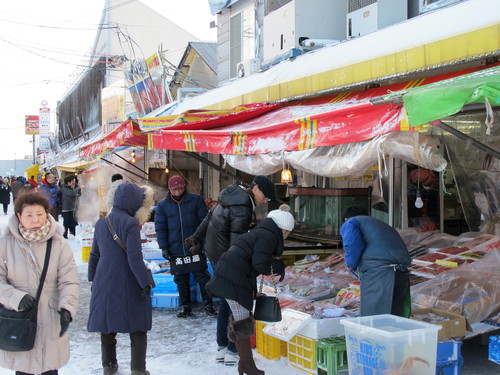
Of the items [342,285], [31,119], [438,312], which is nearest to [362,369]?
[438,312]

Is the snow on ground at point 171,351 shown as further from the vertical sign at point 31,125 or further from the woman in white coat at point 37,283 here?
the vertical sign at point 31,125

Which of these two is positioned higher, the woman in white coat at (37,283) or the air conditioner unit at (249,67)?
the air conditioner unit at (249,67)

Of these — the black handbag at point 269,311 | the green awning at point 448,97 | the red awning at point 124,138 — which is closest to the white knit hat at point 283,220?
the black handbag at point 269,311

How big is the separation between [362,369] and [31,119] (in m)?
54.5

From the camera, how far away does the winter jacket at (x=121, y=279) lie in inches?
183

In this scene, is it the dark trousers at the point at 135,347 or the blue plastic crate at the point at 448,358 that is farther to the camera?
the dark trousers at the point at 135,347

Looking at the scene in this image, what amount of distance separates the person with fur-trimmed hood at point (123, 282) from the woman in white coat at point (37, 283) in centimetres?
72

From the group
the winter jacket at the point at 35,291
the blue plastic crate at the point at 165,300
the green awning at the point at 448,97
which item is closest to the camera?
the green awning at the point at 448,97

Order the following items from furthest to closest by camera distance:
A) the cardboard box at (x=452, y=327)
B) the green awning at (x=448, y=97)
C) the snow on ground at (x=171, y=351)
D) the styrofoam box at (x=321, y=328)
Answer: the snow on ground at (x=171, y=351) → the styrofoam box at (x=321, y=328) → the cardboard box at (x=452, y=327) → the green awning at (x=448, y=97)

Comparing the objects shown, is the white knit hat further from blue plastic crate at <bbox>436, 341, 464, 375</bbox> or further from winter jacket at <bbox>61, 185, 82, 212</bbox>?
winter jacket at <bbox>61, 185, 82, 212</bbox>

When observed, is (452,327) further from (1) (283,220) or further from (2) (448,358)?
(1) (283,220)

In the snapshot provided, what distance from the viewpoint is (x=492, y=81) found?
3.27 metres

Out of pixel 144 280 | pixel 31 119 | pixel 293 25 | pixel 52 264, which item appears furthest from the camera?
pixel 31 119

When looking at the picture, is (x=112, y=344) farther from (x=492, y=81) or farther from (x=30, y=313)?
(x=492, y=81)
